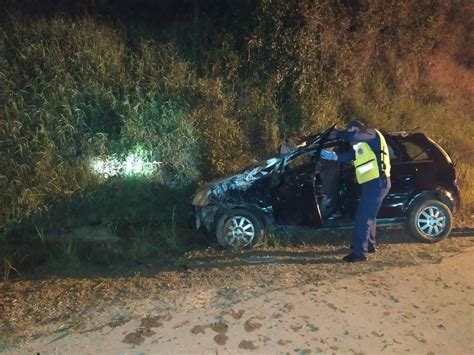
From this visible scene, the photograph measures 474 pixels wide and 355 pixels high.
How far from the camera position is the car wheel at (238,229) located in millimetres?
6426

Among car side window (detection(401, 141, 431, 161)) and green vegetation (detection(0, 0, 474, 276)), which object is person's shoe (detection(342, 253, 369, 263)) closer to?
car side window (detection(401, 141, 431, 161))

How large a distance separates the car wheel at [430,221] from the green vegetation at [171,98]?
1739 mm

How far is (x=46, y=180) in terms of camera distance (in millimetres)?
7117

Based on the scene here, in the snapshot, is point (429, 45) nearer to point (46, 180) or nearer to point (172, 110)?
point (172, 110)

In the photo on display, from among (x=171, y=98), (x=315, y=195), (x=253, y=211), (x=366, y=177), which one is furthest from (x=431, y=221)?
(x=171, y=98)

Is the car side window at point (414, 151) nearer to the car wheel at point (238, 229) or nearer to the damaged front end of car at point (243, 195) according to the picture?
the damaged front end of car at point (243, 195)

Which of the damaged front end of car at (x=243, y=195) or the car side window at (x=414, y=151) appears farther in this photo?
the car side window at (x=414, y=151)

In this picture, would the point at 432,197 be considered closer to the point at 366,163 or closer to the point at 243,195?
the point at 366,163

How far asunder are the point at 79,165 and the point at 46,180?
20.6 inches

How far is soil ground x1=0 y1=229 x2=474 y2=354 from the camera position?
4.10 metres

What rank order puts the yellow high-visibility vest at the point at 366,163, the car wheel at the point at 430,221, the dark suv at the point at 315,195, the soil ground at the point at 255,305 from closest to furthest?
the soil ground at the point at 255,305 → the yellow high-visibility vest at the point at 366,163 → the dark suv at the point at 315,195 → the car wheel at the point at 430,221

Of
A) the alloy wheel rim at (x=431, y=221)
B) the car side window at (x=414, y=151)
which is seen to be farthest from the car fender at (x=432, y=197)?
the car side window at (x=414, y=151)

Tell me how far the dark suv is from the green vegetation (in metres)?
0.90

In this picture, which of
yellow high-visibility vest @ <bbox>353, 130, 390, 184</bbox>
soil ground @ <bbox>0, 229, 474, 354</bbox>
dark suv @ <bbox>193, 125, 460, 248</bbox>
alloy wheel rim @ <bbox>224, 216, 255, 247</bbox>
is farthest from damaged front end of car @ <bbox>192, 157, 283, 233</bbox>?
yellow high-visibility vest @ <bbox>353, 130, 390, 184</bbox>
